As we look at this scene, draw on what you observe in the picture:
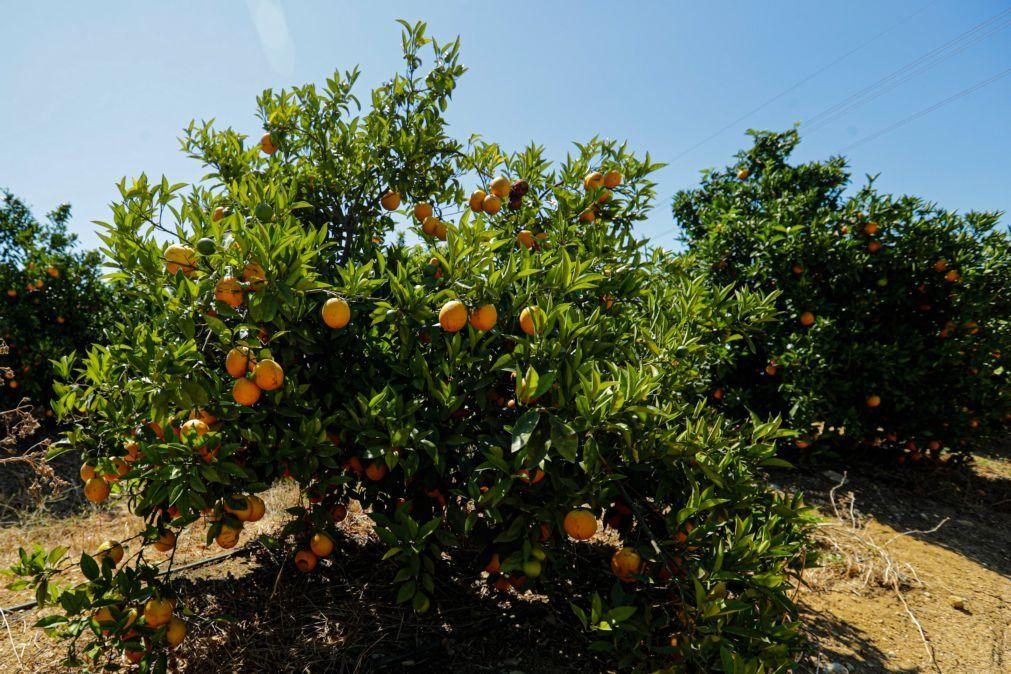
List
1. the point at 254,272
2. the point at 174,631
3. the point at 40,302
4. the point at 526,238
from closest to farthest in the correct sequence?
1. the point at 254,272
2. the point at 174,631
3. the point at 526,238
4. the point at 40,302

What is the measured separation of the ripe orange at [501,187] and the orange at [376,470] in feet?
5.02

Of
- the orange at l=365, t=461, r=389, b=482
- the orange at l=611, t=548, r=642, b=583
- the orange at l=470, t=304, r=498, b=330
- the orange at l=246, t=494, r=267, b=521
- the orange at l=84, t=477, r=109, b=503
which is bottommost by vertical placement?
the orange at l=84, t=477, r=109, b=503

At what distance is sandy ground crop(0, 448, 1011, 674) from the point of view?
80.7 inches

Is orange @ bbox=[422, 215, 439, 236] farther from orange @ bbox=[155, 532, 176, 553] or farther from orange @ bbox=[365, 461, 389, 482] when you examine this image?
orange @ bbox=[155, 532, 176, 553]

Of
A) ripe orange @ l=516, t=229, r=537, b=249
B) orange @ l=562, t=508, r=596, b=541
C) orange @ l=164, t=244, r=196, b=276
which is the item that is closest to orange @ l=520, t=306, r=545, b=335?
orange @ l=562, t=508, r=596, b=541

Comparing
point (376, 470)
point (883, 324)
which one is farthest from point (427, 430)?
point (883, 324)

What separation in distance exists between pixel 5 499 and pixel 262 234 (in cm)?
469

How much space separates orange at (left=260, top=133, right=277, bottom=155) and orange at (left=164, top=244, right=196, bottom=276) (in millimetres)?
1220

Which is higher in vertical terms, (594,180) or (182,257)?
(594,180)

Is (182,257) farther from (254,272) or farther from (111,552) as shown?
(111,552)

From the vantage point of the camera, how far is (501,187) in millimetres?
2621

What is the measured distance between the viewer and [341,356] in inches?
79.0

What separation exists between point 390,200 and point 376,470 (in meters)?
1.51

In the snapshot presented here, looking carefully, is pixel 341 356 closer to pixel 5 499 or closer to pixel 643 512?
pixel 643 512
